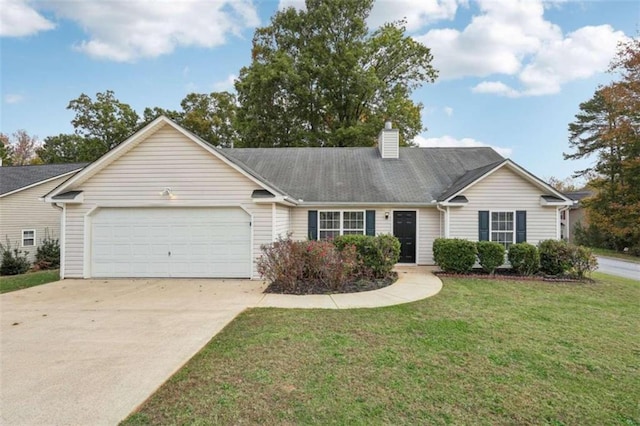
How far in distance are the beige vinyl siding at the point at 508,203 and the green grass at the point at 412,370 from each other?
5316 millimetres

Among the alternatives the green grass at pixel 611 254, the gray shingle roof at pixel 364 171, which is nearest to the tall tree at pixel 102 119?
the gray shingle roof at pixel 364 171

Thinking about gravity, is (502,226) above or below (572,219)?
below

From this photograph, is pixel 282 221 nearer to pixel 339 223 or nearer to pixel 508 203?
pixel 339 223

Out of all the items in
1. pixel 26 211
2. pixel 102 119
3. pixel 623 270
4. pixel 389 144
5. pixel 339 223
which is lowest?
pixel 623 270

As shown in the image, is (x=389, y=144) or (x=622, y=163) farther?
(x=622, y=163)

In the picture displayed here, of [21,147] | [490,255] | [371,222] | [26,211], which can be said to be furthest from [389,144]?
[21,147]

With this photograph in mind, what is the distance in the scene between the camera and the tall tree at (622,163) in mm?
18594

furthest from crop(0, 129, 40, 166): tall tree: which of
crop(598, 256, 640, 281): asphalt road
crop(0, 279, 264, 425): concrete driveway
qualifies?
crop(598, 256, 640, 281): asphalt road

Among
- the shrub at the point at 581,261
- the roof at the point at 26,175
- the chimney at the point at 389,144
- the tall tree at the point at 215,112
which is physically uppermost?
the tall tree at the point at 215,112

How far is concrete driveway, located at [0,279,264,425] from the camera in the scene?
3213 mm

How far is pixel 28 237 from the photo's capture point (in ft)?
55.0

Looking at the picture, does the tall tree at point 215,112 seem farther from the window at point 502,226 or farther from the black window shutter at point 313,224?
the window at point 502,226

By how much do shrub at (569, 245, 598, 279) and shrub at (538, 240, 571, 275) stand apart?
0.12 meters

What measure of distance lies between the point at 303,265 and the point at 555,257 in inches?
316
